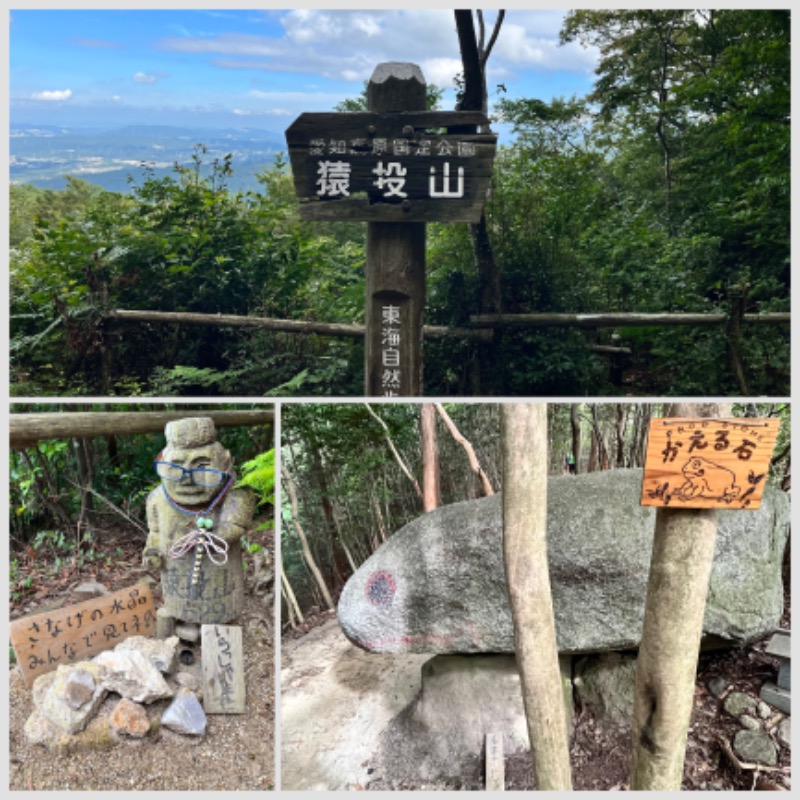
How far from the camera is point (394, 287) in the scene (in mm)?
3555

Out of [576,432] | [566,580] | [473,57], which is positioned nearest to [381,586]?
[566,580]

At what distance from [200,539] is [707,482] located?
2.04 meters

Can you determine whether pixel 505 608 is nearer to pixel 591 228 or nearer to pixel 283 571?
pixel 283 571

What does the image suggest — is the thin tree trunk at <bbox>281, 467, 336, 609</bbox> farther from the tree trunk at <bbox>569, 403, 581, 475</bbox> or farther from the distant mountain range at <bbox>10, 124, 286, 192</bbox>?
the distant mountain range at <bbox>10, 124, 286, 192</bbox>

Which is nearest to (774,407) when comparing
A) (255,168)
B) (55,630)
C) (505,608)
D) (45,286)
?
(505,608)

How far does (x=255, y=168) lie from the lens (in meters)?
4.21

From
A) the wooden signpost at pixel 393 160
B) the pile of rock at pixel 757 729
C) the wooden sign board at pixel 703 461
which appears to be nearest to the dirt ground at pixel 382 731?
the pile of rock at pixel 757 729

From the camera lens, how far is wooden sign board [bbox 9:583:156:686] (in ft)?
9.68

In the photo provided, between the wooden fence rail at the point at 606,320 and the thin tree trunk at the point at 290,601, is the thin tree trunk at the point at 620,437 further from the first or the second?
the thin tree trunk at the point at 290,601

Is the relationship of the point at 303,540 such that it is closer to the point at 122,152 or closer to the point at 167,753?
the point at 167,753

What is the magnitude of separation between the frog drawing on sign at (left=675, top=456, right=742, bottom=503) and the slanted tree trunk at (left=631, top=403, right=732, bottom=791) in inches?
3.4

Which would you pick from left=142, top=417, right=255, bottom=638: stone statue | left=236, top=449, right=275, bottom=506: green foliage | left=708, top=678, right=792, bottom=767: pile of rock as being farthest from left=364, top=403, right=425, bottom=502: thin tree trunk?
left=708, top=678, right=792, bottom=767: pile of rock

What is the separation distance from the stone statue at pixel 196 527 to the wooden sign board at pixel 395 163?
130cm

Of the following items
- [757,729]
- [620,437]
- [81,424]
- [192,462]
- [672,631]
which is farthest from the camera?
[620,437]
